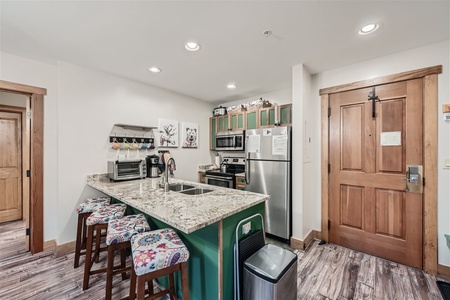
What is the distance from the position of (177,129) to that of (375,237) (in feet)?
11.7

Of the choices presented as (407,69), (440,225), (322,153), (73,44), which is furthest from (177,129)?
(440,225)

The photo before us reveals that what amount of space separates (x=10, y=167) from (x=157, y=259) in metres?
4.29

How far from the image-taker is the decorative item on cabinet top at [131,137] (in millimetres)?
2961

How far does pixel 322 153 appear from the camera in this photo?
9.33 ft

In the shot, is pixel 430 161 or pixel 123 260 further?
pixel 430 161

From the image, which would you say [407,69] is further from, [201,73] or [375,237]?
[201,73]

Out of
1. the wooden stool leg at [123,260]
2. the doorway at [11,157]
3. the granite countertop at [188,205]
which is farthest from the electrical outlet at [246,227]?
the doorway at [11,157]

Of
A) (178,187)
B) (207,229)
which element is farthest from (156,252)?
Answer: (178,187)

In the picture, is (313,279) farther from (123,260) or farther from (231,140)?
(231,140)

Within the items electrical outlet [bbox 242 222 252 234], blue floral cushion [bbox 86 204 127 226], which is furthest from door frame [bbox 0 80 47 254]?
electrical outlet [bbox 242 222 252 234]

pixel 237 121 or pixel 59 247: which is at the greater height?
pixel 237 121

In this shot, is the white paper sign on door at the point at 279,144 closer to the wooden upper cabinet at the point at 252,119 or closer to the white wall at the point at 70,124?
the wooden upper cabinet at the point at 252,119

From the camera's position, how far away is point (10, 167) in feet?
11.6

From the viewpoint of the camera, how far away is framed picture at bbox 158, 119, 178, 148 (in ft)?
11.8
